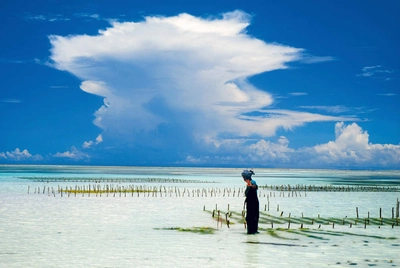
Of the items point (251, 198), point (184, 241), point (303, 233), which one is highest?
point (251, 198)

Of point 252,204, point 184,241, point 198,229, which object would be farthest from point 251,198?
point 198,229

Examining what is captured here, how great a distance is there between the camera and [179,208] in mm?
34719

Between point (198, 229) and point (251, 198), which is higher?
point (251, 198)

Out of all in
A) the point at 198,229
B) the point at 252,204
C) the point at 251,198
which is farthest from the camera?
the point at 198,229

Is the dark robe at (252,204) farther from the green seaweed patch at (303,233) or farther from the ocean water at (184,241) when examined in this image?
the green seaweed patch at (303,233)

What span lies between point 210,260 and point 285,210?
20.2 meters

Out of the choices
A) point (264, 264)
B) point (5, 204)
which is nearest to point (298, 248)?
point (264, 264)

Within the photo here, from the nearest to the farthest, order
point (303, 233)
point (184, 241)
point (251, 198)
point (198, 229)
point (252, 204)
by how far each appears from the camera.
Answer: point (184, 241), point (252, 204), point (251, 198), point (303, 233), point (198, 229)

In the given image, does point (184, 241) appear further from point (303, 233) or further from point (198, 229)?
point (303, 233)

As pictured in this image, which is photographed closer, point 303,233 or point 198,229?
point 303,233

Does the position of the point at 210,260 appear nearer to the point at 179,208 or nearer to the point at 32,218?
the point at 32,218

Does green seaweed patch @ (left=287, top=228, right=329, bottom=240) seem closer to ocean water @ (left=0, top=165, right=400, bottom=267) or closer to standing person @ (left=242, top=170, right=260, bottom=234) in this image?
ocean water @ (left=0, top=165, right=400, bottom=267)

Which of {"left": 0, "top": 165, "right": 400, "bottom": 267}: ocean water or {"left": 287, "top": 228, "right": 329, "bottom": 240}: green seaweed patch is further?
{"left": 287, "top": 228, "right": 329, "bottom": 240}: green seaweed patch

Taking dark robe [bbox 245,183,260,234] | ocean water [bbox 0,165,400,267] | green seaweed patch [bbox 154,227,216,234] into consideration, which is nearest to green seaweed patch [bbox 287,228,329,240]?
ocean water [bbox 0,165,400,267]
